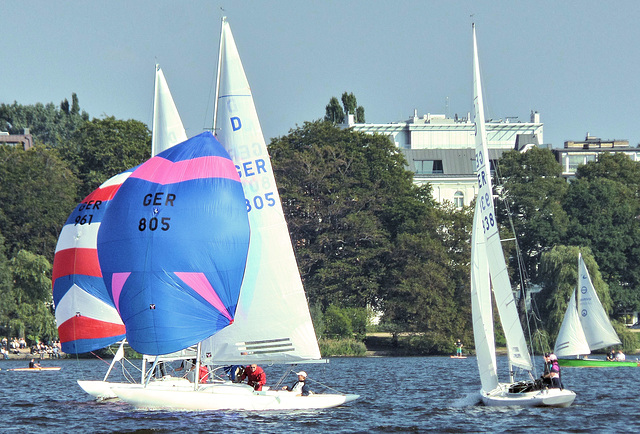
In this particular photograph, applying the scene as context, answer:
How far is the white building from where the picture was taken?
112875 mm

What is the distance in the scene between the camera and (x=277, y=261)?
99.8 ft

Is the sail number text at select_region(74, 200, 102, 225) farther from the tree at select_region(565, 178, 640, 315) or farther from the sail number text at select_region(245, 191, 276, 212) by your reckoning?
the tree at select_region(565, 178, 640, 315)

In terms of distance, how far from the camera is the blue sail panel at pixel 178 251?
28.9m

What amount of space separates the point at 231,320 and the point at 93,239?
369 inches

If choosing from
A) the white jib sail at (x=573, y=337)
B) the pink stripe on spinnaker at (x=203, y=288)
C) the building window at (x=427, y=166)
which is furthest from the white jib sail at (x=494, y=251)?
the building window at (x=427, y=166)

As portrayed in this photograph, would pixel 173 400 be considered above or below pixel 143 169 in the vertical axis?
below

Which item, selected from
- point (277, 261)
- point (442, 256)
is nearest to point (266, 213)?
point (277, 261)

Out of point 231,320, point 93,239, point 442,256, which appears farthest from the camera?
point 442,256

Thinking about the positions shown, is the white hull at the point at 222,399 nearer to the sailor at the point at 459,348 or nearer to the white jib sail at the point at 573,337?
the white jib sail at the point at 573,337

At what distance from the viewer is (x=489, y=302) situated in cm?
3288

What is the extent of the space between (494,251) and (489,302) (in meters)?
1.67

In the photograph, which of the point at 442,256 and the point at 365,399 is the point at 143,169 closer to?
the point at 365,399

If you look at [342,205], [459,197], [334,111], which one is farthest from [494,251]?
[334,111]

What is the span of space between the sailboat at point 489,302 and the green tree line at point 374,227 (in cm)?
4260
